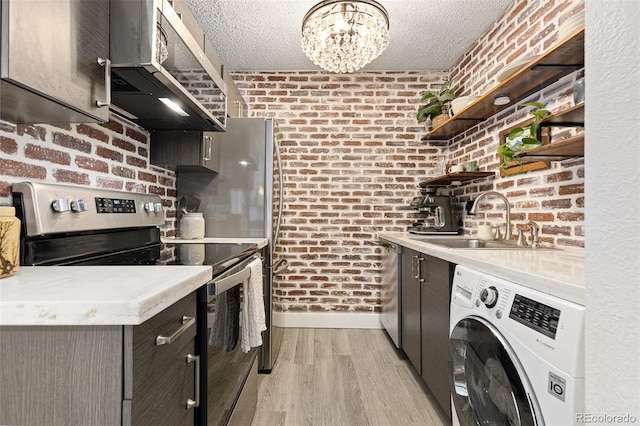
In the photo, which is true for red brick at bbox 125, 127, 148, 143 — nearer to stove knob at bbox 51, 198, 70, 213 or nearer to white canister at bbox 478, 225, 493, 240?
stove knob at bbox 51, 198, 70, 213

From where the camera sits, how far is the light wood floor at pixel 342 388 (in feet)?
5.90

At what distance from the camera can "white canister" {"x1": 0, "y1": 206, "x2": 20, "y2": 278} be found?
0.83 metres

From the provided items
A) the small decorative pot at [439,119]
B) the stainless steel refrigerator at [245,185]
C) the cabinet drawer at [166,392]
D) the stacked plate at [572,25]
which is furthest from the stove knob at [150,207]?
the small decorative pot at [439,119]

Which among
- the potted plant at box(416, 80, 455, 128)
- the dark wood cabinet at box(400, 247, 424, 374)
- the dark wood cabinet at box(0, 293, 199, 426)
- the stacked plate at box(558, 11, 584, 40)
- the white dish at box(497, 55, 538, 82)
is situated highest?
the potted plant at box(416, 80, 455, 128)

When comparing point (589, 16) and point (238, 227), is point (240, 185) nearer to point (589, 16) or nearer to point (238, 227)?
point (238, 227)

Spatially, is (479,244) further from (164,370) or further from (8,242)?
(8,242)

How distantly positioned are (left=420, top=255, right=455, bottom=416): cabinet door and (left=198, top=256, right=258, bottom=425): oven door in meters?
0.94

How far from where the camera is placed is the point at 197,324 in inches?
40.8

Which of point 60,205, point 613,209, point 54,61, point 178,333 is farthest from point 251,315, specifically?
point 613,209

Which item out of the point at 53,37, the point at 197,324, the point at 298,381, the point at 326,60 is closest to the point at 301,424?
the point at 298,381

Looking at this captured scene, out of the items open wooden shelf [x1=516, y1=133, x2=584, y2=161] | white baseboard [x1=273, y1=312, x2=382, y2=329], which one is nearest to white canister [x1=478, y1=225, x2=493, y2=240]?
open wooden shelf [x1=516, y1=133, x2=584, y2=161]

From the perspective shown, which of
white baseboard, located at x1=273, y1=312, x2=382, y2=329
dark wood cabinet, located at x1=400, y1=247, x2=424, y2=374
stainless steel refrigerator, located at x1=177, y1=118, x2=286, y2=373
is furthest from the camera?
white baseboard, located at x1=273, y1=312, x2=382, y2=329

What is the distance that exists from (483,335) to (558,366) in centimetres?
35

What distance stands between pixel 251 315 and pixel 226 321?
1.02 feet
